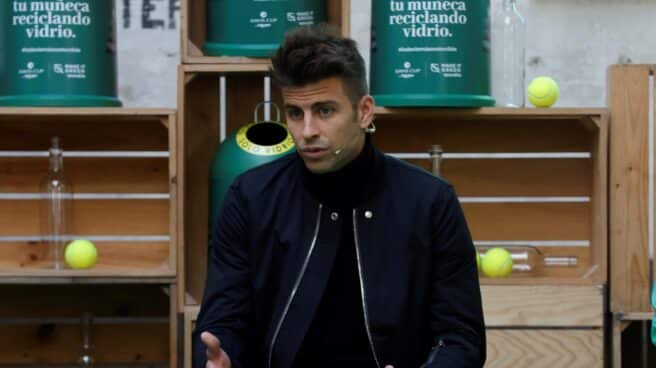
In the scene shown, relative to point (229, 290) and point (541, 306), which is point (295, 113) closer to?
point (229, 290)

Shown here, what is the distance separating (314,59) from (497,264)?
155 cm

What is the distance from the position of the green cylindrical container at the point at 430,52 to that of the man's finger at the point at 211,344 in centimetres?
152

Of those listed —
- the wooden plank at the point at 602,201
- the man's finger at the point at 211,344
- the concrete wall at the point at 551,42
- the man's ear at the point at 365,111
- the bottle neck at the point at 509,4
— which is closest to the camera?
the man's finger at the point at 211,344

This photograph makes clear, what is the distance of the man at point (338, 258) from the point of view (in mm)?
2451

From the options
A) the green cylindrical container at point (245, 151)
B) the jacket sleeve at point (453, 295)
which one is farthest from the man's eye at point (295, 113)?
the green cylindrical container at point (245, 151)

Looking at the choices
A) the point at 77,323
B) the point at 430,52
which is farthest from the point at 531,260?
→ the point at 77,323

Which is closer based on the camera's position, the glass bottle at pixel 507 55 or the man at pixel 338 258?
the man at pixel 338 258

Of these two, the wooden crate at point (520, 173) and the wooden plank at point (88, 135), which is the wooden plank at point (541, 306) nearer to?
the wooden crate at point (520, 173)

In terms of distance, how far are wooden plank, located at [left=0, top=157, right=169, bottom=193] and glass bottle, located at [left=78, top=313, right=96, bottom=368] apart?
0.44 m

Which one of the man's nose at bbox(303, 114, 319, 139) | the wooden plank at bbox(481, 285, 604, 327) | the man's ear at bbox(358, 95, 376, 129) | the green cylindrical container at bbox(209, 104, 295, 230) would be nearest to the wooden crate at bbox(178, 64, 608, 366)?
the wooden plank at bbox(481, 285, 604, 327)

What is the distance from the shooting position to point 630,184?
12.5 feet

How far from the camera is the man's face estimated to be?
8.04 ft

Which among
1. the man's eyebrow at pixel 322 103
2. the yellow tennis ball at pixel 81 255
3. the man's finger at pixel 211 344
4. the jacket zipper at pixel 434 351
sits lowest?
the yellow tennis ball at pixel 81 255

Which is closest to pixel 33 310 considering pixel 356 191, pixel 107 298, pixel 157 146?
pixel 107 298
